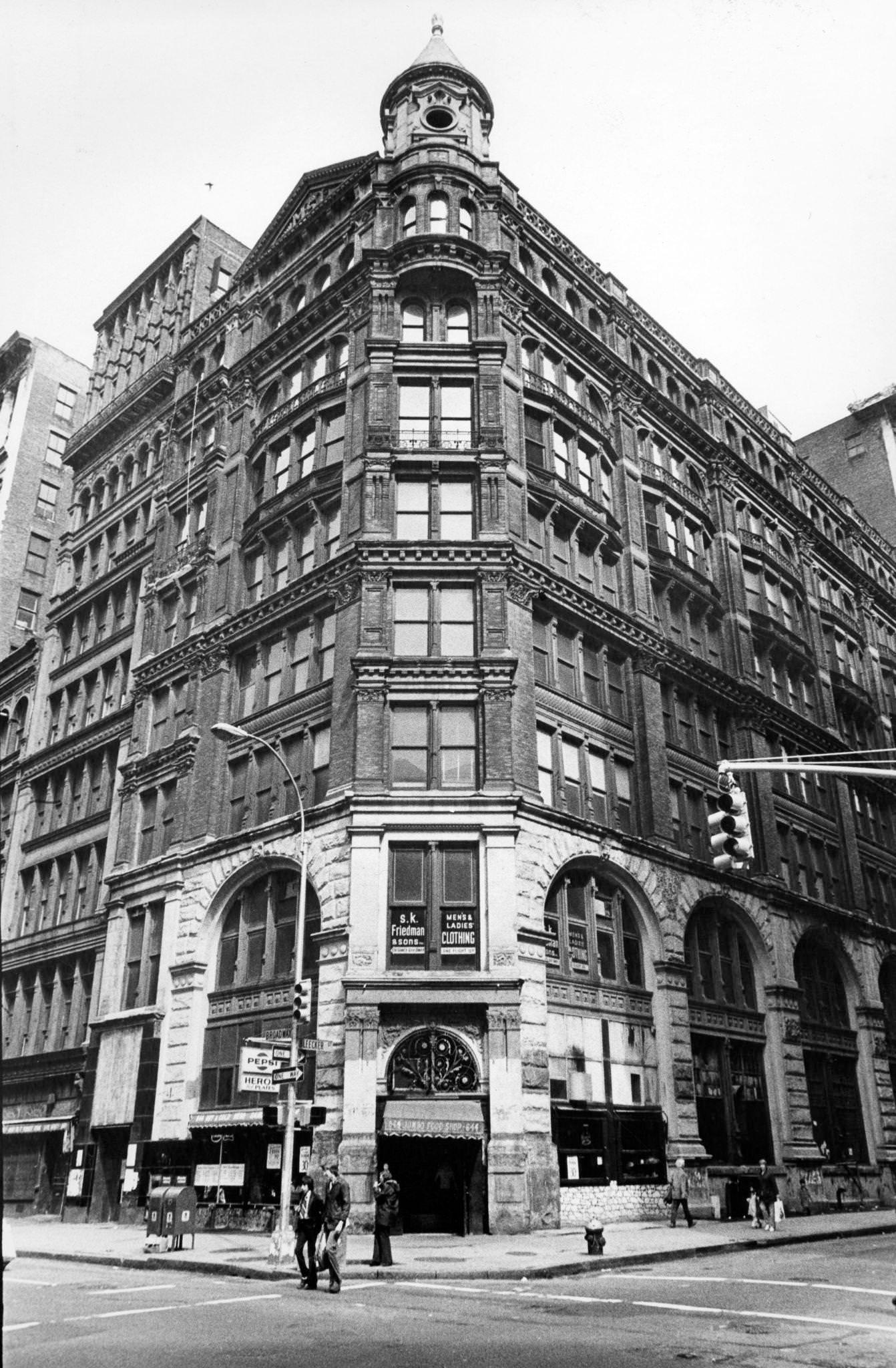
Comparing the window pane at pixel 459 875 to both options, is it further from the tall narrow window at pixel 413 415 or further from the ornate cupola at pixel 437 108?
the ornate cupola at pixel 437 108

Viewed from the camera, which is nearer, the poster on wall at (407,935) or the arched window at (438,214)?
the poster on wall at (407,935)

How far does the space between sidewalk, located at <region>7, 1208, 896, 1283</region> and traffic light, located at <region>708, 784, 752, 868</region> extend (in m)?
8.99

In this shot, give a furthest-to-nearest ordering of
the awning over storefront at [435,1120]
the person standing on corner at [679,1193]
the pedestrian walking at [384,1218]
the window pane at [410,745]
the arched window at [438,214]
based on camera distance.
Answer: the arched window at [438,214]
the window pane at [410,745]
the person standing on corner at [679,1193]
the awning over storefront at [435,1120]
the pedestrian walking at [384,1218]

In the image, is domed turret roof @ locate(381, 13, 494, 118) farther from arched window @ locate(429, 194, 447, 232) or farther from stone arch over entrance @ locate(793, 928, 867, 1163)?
stone arch over entrance @ locate(793, 928, 867, 1163)

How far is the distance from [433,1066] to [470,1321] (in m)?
13.8

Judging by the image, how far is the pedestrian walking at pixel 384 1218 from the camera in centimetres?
2000

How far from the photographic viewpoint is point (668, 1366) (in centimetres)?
1041

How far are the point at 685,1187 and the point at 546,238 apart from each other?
33.5 m

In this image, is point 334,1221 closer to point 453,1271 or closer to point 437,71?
point 453,1271

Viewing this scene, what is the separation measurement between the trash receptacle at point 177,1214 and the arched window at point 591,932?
1097cm

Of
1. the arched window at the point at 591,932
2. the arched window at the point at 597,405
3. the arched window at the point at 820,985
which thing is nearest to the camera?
the arched window at the point at 591,932

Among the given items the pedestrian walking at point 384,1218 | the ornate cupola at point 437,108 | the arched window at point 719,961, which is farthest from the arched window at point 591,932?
the ornate cupola at point 437,108

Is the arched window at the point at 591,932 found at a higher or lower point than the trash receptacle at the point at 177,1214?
higher

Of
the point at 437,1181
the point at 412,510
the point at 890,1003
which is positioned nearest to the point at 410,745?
the point at 412,510
